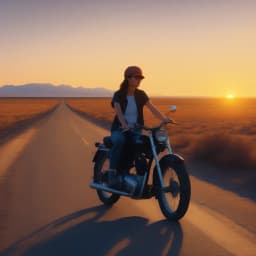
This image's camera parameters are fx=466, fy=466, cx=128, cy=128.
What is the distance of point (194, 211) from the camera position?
676 centimetres

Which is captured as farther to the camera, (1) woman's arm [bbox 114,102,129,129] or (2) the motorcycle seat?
(2) the motorcycle seat

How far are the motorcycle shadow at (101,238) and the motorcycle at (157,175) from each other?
0.29 m

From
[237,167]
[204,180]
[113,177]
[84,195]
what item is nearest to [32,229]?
[113,177]

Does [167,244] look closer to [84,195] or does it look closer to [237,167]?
[84,195]

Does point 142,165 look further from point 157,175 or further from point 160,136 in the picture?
point 160,136

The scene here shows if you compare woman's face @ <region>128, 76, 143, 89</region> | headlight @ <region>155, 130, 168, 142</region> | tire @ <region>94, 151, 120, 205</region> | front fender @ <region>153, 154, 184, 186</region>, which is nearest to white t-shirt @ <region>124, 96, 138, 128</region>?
woman's face @ <region>128, 76, 143, 89</region>

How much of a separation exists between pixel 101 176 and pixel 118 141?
3.25 ft

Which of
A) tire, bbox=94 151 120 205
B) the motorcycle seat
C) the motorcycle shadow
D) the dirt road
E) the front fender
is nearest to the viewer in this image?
the motorcycle shadow

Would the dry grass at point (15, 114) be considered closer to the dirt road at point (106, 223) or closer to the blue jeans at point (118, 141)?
the dirt road at point (106, 223)

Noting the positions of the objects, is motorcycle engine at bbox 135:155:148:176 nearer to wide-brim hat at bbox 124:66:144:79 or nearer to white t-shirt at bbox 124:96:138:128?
white t-shirt at bbox 124:96:138:128

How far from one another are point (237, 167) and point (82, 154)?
4.61 m

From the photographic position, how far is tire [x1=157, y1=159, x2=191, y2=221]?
576cm

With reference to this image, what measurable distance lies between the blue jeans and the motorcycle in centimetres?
6

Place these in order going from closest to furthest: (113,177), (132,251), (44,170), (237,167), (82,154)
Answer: (132,251), (113,177), (44,170), (237,167), (82,154)
